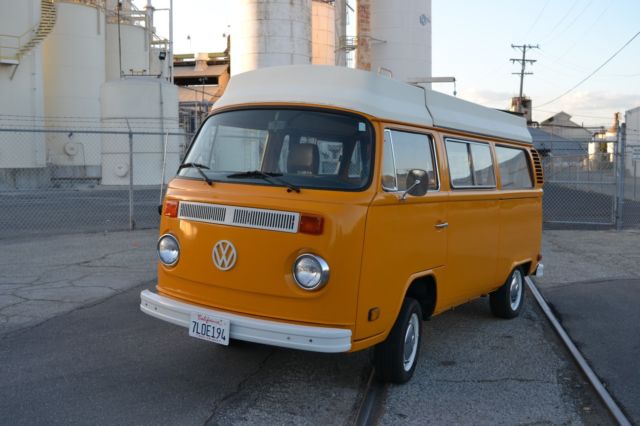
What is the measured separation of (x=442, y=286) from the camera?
5.60 meters

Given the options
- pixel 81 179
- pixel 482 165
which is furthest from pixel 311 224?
pixel 81 179

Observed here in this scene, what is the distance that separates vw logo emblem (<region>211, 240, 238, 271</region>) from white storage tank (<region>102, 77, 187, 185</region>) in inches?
1051

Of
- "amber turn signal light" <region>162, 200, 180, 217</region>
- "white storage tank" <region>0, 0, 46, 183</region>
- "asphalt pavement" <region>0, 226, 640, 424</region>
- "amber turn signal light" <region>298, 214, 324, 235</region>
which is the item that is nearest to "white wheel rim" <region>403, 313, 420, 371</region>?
"asphalt pavement" <region>0, 226, 640, 424</region>


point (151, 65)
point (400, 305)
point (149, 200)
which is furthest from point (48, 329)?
point (151, 65)

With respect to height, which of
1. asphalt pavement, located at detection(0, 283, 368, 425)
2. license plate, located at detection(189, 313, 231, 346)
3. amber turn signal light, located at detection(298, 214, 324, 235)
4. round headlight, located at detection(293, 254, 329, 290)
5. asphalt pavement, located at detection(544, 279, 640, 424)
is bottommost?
asphalt pavement, located at detection(544, 279, 640, 424)

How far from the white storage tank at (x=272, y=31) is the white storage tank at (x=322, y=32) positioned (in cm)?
1098

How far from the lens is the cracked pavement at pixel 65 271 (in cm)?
726

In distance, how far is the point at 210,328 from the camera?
461 cm

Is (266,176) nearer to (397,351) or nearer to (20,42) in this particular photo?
(397,351)

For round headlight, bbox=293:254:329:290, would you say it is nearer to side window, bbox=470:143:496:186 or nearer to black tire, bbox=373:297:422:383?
black tire, bbox=373:297:422:383

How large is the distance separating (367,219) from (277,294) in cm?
80

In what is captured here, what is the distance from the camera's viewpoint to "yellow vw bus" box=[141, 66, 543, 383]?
4371 millimetres

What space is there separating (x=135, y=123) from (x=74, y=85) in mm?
8137

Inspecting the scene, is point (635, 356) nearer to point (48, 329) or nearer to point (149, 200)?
point (48, 329)
